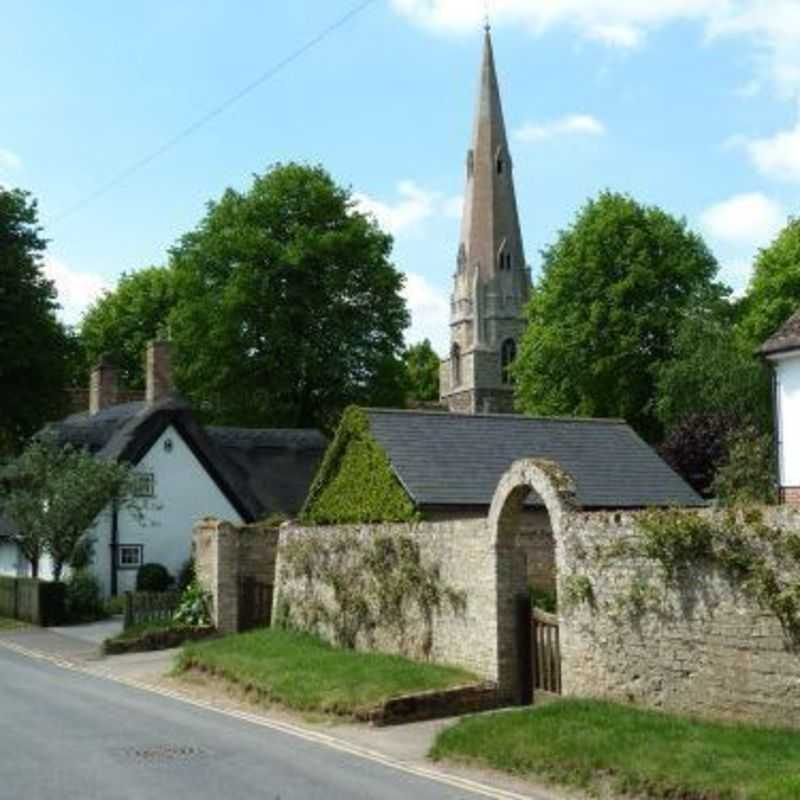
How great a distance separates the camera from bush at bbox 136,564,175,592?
3872cm

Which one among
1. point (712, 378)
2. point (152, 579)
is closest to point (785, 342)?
point (152, 579)

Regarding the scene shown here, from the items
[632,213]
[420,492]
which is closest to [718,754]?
[420,492]

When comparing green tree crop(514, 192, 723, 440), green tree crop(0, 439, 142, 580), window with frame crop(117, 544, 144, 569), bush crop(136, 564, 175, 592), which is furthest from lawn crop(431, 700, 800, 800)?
green tree crop(514, 192, 723, 440)

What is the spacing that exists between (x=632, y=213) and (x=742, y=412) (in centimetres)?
1063

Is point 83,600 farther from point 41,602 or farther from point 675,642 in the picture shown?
point 675,642

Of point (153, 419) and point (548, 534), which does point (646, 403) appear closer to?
point (153, 419)

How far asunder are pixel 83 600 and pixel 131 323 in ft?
94.2

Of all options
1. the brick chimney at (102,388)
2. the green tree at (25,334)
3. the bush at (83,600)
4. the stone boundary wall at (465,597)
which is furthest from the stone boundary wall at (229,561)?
the brick chimney at (102,388)

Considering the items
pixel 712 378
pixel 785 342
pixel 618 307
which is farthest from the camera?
pixel 618 307

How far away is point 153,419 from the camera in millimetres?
40406

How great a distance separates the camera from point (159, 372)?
140 ft

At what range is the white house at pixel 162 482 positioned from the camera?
131 ft

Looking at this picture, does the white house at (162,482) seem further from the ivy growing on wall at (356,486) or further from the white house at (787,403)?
the white house at (787,403)

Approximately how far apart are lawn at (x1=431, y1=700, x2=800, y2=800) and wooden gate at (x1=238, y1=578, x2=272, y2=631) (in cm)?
1287
